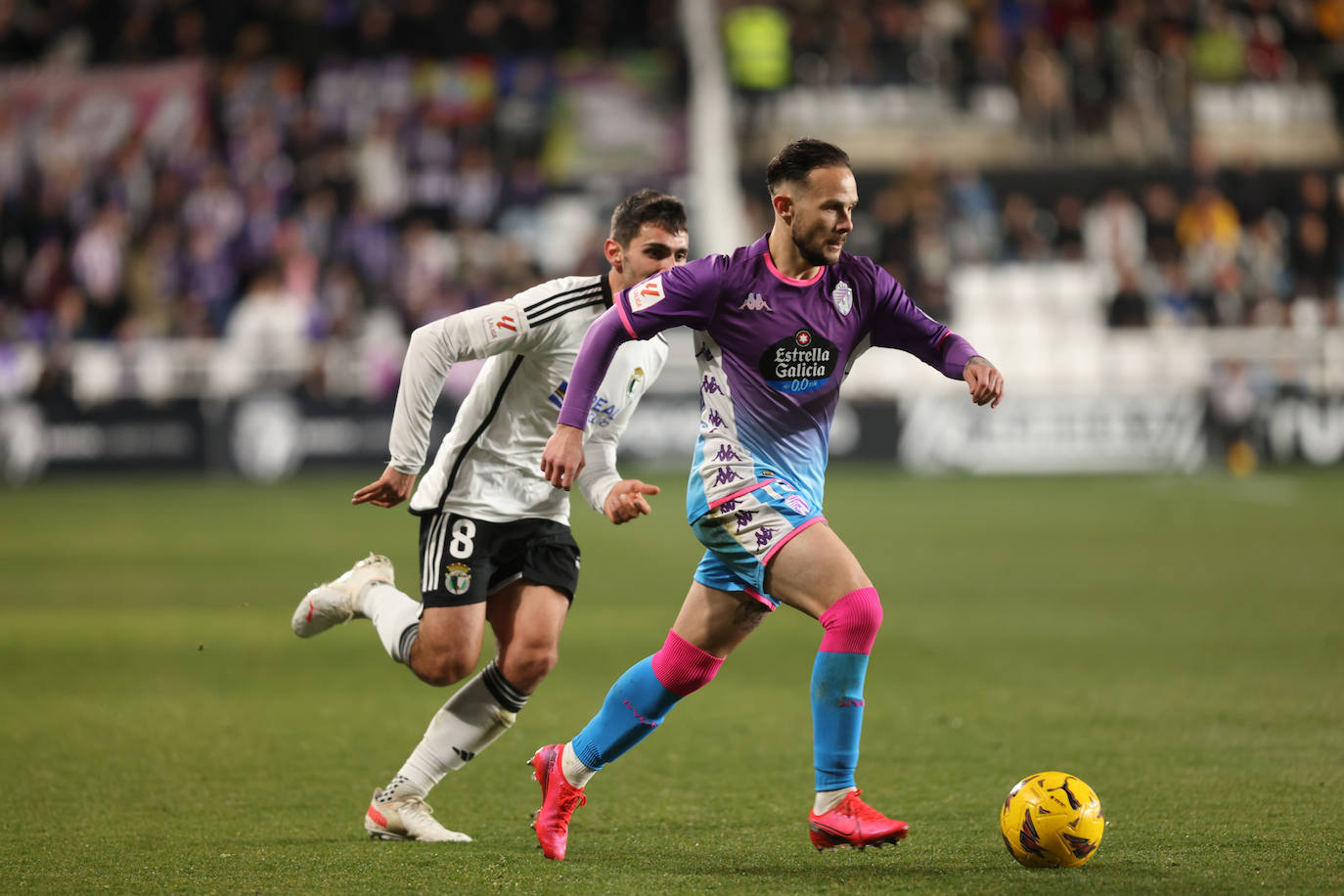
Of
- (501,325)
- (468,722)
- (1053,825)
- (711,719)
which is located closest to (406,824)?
(468,722)

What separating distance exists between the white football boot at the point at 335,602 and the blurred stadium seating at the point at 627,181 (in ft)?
44.3

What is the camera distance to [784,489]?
515cm

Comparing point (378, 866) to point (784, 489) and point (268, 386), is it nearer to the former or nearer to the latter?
point (784, 489)

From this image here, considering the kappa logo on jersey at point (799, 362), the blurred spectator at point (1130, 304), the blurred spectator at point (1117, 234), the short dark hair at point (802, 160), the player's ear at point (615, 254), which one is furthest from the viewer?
the blurred spectator at point (1117, 234)

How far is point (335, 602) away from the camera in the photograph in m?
6.16

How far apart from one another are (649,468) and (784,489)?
14.7 meters

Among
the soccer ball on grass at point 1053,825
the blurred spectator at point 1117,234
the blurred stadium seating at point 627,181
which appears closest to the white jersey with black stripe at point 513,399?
the soccer ball on grass at point 1053,825

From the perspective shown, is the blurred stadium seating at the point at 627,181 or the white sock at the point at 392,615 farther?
the blurred stadium seating at the point at 627,181

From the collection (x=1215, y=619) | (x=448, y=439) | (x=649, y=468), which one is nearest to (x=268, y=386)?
(x=649, y=468)

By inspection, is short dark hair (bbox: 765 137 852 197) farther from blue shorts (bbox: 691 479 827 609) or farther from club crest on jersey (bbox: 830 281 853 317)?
blue shorts (bbox: 691 479 827 609)

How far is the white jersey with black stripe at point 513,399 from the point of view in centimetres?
557

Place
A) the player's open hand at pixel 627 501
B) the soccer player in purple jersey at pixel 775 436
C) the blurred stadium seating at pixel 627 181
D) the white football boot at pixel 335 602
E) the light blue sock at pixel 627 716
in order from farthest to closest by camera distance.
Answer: the blurred stadium seating at pixel 627 181, the white football boot at pixel 335 602, the light blue sock at pixel 627 716, the soccer player in purple jersey at pixel 775 436, the player's open hand at pixel 627 501

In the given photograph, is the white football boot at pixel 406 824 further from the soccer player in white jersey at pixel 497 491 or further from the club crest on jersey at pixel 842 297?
the club crest on jersey at pixel 842 297

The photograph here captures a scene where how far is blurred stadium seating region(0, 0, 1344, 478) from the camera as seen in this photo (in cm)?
2006
